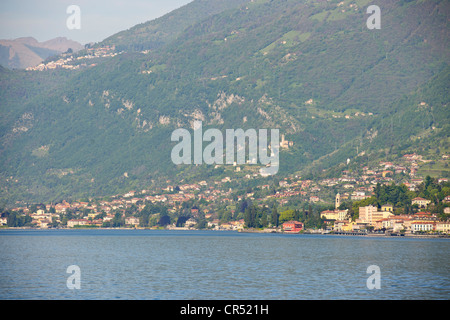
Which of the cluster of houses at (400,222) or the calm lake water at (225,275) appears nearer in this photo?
the calm lake water at (225,275)

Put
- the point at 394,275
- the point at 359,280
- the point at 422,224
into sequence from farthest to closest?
the point at 422,224
the point at 394,275
the point at 359,280

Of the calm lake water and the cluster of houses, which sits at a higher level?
the cluster of houses

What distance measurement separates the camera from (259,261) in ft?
308

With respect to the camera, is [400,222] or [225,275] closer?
[225,275]

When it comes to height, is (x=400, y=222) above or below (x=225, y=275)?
above

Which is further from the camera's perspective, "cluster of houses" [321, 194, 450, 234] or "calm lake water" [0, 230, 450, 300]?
"cluster of houses" [321, 194, 450, 234]

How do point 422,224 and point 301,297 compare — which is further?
point 422,224

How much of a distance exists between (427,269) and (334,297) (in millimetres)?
26188

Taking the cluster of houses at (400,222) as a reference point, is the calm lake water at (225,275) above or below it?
below
